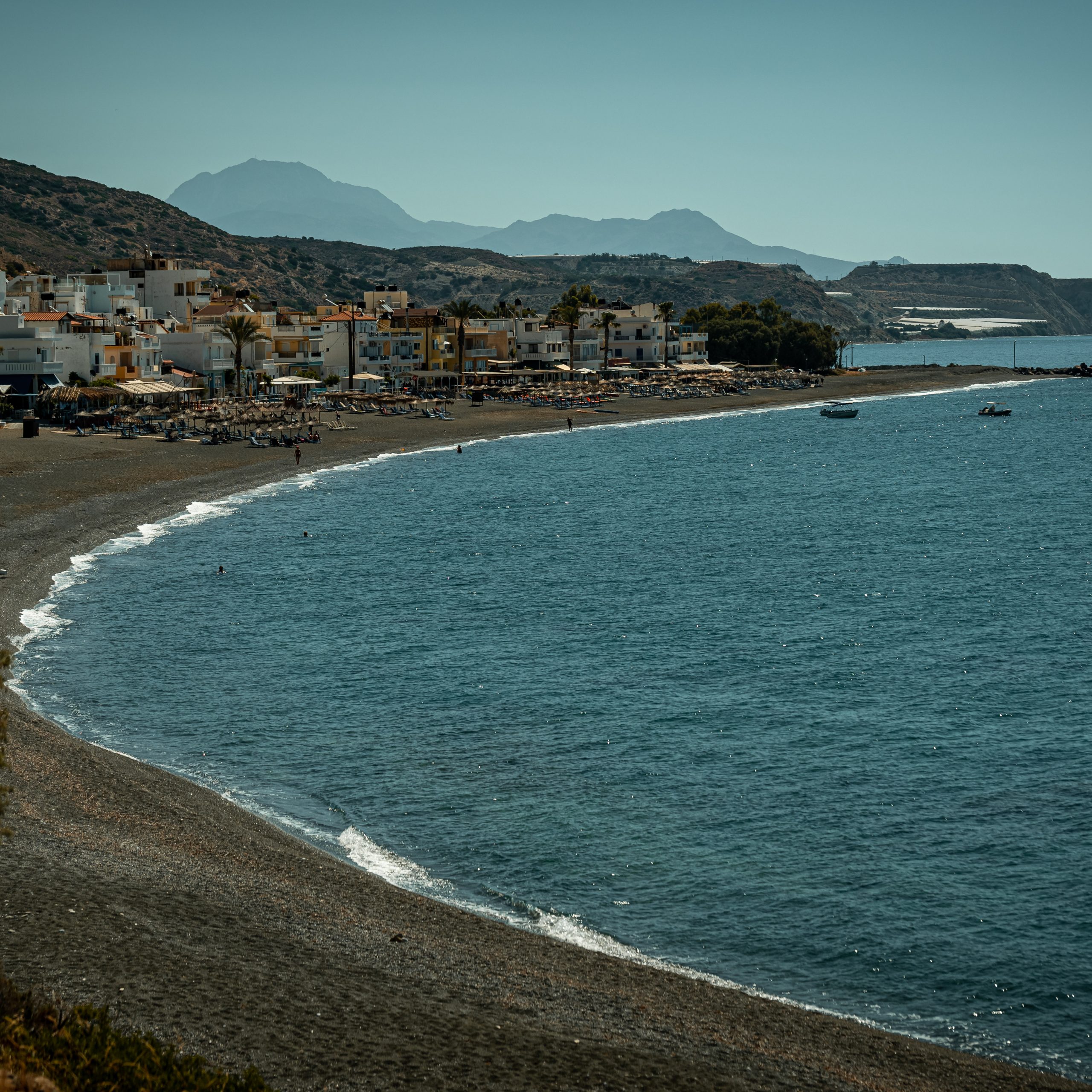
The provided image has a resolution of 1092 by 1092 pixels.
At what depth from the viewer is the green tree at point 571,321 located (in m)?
158

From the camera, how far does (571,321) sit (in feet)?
536

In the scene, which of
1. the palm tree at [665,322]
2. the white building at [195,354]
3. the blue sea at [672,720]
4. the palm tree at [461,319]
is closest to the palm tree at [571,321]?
the palm tree at [665,322]

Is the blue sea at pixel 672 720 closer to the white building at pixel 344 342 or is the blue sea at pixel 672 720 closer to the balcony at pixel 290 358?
the balcony at pixel 290 358

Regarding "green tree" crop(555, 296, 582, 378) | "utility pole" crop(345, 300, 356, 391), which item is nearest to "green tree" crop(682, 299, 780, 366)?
"green tree" crop(555, 296, 582, 378)

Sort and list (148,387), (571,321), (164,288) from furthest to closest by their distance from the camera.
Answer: (571,321), (164,288), (148,387)

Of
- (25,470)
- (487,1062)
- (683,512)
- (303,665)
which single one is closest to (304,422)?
(25,470)

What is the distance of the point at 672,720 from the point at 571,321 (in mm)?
135392

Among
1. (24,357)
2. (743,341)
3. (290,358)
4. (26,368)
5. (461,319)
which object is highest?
(743,341)

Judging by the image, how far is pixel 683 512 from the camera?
236 feet

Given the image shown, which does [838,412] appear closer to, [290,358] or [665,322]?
[665,322]

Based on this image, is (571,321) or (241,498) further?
(571,321)

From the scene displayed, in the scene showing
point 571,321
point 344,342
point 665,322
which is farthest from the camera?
point 665,322

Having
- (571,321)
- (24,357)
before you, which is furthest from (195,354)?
(571,321)

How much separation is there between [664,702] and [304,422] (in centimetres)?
7147
